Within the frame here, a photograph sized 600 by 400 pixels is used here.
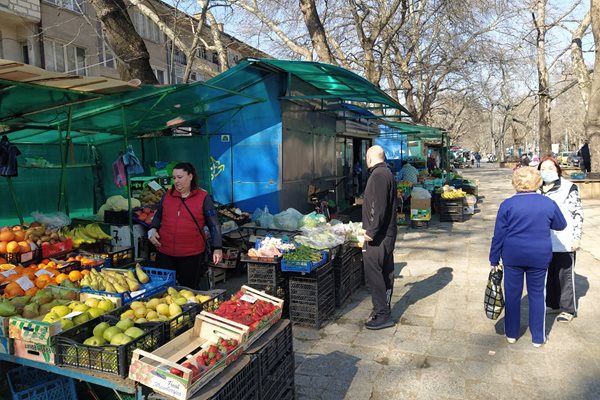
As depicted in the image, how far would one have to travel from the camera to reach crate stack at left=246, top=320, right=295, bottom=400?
2.87 m

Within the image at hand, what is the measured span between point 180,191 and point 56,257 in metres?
1.89

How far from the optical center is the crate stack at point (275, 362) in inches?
113

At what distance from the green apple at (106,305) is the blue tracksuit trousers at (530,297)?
137 inches

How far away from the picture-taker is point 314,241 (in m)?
5.53

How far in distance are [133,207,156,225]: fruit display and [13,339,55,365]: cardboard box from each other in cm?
442

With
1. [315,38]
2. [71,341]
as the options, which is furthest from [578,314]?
[315,38]

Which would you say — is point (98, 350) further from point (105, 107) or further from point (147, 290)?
point (105, 107)

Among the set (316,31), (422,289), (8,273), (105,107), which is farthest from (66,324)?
(316,31)

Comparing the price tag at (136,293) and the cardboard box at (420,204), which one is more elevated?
the price tag at (136,293)

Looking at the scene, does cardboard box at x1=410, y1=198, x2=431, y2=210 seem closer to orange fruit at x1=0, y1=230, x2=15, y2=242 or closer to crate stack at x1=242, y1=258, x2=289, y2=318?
crate stack at x1=242, y1=258, x2=289, y2=318

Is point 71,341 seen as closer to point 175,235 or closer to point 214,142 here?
point 175,235

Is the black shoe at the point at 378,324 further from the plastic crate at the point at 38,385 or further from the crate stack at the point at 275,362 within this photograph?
the plastic crate at the point at 38,385

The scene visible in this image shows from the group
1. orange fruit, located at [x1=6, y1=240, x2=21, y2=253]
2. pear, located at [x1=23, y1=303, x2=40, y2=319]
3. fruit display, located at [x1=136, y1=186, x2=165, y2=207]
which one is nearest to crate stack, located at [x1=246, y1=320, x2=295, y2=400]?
pear, located at [x1=23, y1=303, x2=40, y2=319]

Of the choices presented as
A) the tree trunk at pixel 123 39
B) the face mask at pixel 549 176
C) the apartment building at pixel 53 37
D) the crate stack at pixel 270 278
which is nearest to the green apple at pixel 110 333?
the crate stack at pixel 270 278
